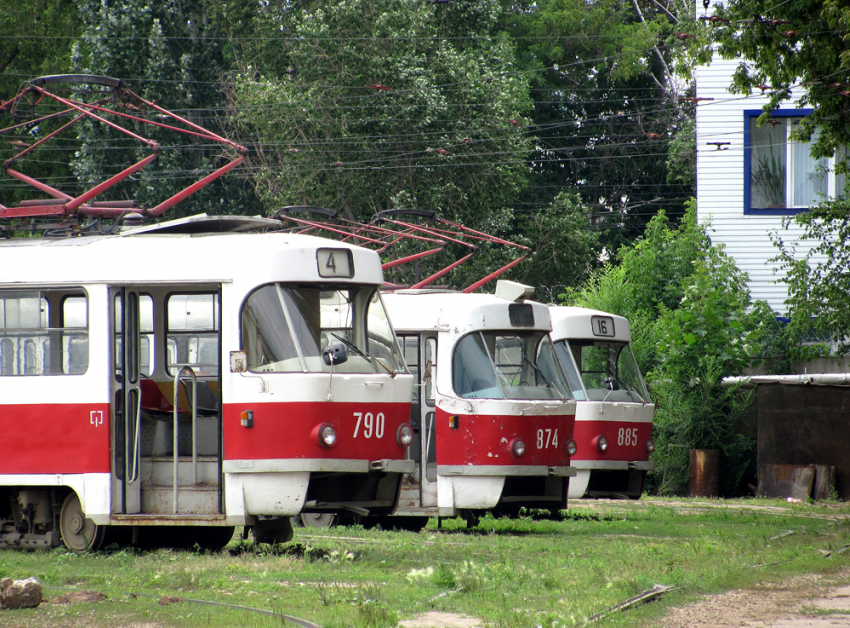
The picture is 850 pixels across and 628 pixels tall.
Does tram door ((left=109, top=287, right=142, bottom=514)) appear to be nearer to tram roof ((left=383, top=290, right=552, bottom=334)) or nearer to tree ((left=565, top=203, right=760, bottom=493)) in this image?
tram roof ((left=383, top=290, right=552, bottom=334))

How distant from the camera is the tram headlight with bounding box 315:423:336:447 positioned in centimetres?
1084

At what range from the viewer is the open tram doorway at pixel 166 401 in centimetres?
1142

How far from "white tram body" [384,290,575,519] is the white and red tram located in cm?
241

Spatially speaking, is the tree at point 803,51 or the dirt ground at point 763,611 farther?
the tree at point 803,51

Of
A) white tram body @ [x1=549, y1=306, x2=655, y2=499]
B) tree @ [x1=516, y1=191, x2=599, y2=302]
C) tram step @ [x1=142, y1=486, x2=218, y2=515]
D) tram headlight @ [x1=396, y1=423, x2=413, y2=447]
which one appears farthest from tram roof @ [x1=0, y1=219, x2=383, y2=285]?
tree @ [x1=516, y1=191, x2=599, y2=302]

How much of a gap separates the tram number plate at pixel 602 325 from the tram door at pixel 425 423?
399 centimetres

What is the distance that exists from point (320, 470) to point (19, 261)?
11.8 feet

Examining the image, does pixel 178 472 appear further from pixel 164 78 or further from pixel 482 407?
pixel 164 78

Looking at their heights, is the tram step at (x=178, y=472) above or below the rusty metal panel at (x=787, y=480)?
above

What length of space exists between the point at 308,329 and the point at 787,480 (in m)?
12.0

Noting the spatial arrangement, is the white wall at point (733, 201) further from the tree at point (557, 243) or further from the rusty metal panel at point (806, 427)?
the tree at point (557, 243)

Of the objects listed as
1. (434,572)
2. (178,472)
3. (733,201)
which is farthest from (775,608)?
(733,201)

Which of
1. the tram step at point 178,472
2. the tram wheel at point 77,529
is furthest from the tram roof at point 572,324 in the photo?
the tram wheel at point 77,529

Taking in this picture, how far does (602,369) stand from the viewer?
17.9 metres
